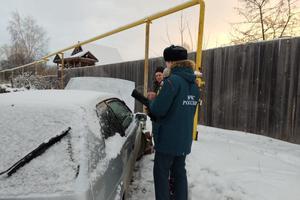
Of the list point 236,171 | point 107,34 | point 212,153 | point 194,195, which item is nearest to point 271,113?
point 212,153

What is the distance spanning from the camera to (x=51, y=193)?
1.41 m

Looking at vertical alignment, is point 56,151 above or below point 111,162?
above

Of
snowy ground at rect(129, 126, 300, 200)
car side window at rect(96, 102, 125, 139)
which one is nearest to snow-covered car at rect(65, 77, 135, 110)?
snowy ground at rect(129, 126, 300, 200)

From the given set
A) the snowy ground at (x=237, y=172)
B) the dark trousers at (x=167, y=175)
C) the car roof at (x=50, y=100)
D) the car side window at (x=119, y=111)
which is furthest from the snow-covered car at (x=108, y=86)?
the car roof at (x=50, y=100)

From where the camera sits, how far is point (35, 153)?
160 cm

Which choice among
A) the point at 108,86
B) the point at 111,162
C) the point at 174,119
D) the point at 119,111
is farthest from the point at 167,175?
the point at 108,86

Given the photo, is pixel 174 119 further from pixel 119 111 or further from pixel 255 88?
pixel 255 88

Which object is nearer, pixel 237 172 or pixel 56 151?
pixel 56 151

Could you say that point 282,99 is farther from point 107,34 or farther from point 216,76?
point 107,34

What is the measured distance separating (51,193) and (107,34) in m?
5.80

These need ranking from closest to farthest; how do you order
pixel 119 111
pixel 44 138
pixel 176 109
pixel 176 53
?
1. pixel 44 138
2. pixel 176 109
3. pixel 176 53
4. pixel 119 111

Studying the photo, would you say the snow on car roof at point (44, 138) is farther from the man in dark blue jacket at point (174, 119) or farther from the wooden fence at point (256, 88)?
the wooden fence at point (256, 88)

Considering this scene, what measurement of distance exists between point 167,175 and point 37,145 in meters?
1.33

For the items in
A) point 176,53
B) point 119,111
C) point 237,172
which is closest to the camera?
point 176,53
